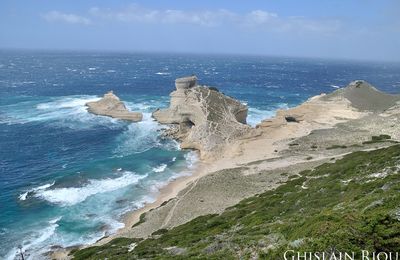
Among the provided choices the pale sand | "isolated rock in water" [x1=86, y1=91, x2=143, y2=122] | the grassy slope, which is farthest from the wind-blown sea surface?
the grassy slope

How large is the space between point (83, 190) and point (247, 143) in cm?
2882

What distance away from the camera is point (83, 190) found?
163ft

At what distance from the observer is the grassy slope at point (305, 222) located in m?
16.9

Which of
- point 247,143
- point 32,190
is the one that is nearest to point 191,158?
point 247,143

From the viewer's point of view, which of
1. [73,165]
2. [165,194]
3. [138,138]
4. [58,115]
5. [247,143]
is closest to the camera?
[165,194]

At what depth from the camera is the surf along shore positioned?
42.8m

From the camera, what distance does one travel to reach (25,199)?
46.7 m

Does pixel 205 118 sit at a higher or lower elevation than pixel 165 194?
higher

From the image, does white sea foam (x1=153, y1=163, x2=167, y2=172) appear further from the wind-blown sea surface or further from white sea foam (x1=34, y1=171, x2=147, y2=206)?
white sea foam (x1=34, y1=171, x2=147, y2=206)

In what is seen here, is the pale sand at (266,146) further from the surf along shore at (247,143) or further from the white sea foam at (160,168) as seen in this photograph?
the white sea foam at (160,168)

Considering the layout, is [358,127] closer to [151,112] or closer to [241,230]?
[151,112]

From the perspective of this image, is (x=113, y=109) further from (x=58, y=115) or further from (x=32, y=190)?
(x=32, y=190)

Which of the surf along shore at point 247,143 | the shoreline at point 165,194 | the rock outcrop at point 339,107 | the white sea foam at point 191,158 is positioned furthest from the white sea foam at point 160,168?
the rock outcrop at point 339,107

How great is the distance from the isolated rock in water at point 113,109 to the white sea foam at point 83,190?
1398 inches
